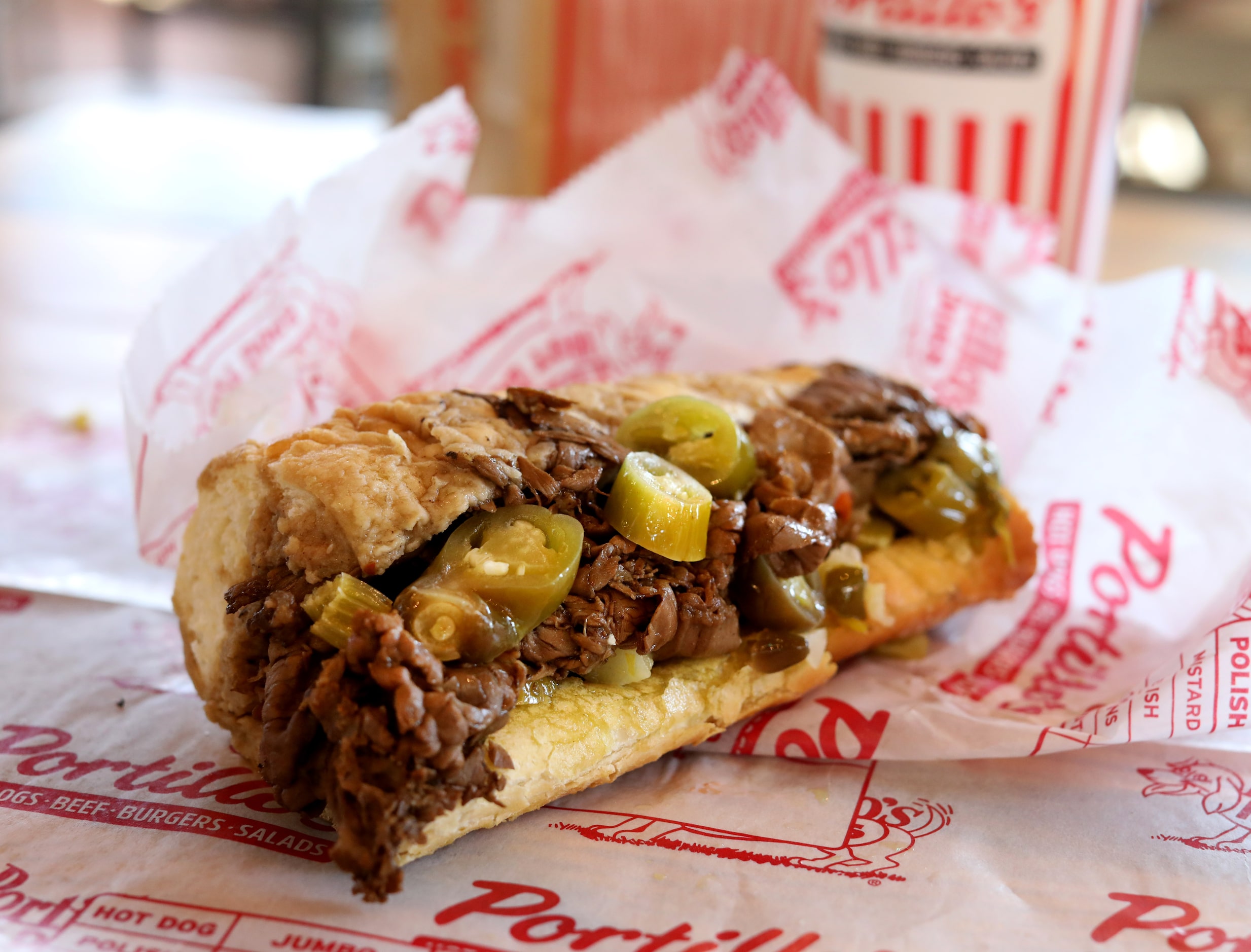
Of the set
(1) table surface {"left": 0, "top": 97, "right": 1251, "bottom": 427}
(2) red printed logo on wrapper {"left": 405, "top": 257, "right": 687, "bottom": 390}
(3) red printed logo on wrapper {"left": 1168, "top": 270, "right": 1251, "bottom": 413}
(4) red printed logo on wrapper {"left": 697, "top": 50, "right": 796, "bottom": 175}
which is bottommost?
(1) table surface {"left": 0, "top": 97, "right": 1251, "bottom": 427}

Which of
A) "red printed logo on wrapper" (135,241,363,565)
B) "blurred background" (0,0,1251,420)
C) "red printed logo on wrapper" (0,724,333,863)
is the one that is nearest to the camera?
"red printed logo on wrapper" (0,724,333,863)

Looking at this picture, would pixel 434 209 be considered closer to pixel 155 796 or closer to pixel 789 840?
pixel 155 796

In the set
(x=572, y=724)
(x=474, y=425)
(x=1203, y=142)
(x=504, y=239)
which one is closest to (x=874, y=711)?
(x=572, y=724)

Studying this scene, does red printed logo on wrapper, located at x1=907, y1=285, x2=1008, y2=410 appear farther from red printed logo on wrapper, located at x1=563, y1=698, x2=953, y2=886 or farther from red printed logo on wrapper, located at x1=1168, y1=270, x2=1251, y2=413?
red printed logo on wrapper, located at x1=563, y1=698, x2=953, y2=886

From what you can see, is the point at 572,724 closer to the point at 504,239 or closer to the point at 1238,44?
the point at 504,239

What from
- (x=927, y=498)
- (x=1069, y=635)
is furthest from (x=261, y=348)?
(x=1069, y=635)

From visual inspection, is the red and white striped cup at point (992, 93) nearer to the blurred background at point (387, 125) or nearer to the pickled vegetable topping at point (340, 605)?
the blurred background at point (387, 125)

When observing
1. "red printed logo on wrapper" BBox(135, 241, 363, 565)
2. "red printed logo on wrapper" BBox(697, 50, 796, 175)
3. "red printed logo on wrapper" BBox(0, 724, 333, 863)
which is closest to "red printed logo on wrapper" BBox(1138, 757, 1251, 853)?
"red printed logo on wrapper" BBox(0, 724, 333, 863)
